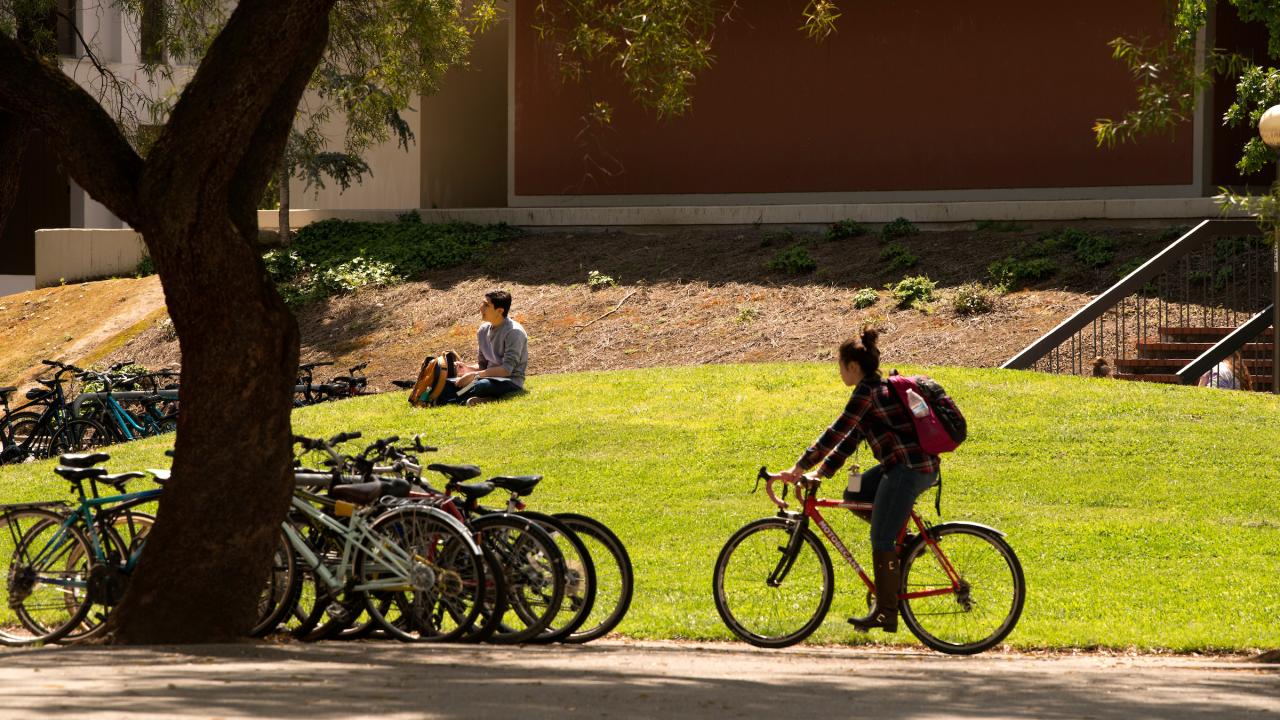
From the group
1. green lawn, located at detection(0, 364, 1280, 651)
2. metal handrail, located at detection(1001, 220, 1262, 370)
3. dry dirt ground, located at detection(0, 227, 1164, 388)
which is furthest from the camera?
dry dirt ground, located at detection(0, 227, 1164, 388)

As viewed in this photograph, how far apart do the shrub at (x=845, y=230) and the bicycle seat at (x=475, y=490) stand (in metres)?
16.7

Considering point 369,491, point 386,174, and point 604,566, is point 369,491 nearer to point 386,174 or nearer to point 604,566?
point 604,566

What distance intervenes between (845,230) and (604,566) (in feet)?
55.3

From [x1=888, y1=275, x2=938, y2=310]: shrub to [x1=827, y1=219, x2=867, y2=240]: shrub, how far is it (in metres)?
2.51

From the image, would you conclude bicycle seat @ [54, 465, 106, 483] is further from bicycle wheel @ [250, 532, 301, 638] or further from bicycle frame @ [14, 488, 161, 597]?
Result: bicycle wheel @ [250, 532, 301, 638]

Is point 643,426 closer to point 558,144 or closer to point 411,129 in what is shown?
point 558,144

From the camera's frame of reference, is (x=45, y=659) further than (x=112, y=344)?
No

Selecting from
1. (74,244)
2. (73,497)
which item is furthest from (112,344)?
(73,497)

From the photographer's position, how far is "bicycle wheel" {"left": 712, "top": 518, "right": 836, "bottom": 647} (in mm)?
8773

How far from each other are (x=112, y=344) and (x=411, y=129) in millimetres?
7977

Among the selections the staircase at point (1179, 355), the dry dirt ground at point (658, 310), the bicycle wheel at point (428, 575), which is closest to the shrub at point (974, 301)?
the dry dirt ground at point (658, 310)

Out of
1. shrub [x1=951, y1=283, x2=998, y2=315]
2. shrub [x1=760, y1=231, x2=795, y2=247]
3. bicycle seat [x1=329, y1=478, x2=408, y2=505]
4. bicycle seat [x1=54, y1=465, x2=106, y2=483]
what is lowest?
bicycle seat [x1=329, y1=478, x2=408, y2=505]

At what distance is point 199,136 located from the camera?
27.5 ft

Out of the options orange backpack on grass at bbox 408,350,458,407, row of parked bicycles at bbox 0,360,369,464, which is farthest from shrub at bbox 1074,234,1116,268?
row of parked bicycles at bbox 0,360,369,464
